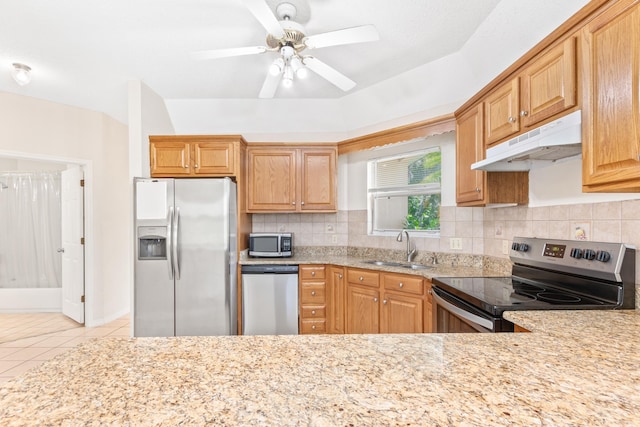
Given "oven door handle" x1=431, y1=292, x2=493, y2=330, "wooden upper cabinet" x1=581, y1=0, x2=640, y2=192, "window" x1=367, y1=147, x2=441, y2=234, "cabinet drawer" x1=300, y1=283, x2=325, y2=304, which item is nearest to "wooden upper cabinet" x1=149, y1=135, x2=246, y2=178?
"cabinet drawer" x1=300, y1=283, x2=325, y2=304

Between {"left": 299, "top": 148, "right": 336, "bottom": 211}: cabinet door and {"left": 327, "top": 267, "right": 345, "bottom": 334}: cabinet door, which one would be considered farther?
{"left": 299, "top": 148, "right": 336, "bottom": 211}: cabinet door

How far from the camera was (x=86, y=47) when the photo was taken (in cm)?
261

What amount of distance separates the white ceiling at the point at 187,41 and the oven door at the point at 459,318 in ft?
6.01

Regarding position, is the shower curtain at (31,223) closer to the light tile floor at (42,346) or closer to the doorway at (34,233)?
the doorway at (34,233)

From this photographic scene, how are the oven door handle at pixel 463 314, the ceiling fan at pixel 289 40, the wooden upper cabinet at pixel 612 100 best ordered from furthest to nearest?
the ceiling fan at pixel 289 40, the oven door handle at pixel 463 314, the wooden upper cabinet at pixel 612 100

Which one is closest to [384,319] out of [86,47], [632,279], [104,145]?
[632,279]

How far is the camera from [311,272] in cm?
331

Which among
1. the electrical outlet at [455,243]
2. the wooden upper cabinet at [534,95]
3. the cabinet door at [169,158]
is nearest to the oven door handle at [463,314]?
the electrical outlet at [455,243]

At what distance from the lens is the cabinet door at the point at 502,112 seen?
1925mm

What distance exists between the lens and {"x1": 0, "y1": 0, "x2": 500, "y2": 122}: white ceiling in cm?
213

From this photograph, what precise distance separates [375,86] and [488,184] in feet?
5.02

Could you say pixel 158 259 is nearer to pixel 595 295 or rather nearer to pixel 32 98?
pixel 32 98

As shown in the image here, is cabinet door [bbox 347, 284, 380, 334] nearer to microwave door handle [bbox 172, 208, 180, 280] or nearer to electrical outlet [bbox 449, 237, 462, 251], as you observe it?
electrical outlet [bbox 449, 237, 462, 251]

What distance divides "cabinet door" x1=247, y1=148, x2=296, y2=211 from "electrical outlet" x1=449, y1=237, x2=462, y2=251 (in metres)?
1.63
